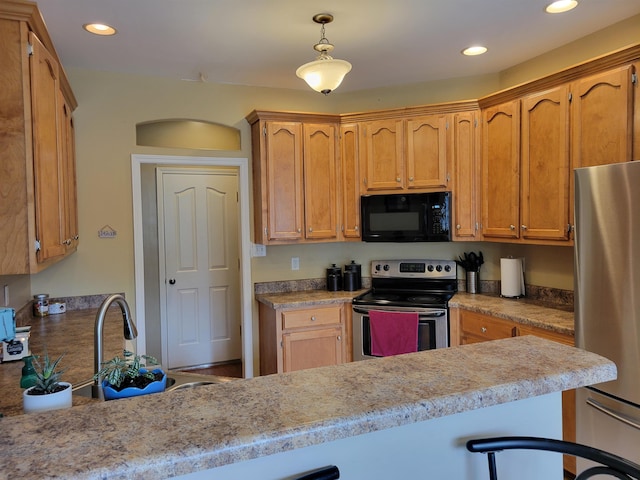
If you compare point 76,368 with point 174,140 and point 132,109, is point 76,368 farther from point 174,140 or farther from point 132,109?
point 174,140

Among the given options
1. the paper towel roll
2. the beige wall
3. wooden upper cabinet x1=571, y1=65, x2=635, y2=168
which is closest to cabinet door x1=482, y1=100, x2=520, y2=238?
the paper towel roll

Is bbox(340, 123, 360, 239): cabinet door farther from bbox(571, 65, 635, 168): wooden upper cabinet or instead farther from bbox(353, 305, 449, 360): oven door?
bbox(571, 65, 635, 168): wooden upper cabinet

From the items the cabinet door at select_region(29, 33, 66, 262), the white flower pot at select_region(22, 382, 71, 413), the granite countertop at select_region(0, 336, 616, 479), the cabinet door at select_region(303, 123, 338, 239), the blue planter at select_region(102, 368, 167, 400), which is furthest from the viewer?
the cabinet door at select_region(303, 123, 338, 239)

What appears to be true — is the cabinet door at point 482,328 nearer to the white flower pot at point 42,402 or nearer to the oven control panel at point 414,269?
the oven control panel at point 414,269

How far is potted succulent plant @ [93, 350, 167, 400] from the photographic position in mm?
1216

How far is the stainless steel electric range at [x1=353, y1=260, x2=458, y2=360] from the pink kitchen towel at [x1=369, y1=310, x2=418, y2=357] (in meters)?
0.05

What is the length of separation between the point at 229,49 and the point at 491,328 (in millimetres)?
2572

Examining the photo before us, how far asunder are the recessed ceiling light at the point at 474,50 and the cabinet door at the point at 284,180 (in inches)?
53.3

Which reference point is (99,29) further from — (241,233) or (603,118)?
(603,118)

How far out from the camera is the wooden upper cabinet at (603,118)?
7.93ft

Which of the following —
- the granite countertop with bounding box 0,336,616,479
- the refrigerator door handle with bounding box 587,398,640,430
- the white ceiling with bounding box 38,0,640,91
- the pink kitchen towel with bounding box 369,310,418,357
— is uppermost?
the white ceiling with bounding box 38,0,640,91

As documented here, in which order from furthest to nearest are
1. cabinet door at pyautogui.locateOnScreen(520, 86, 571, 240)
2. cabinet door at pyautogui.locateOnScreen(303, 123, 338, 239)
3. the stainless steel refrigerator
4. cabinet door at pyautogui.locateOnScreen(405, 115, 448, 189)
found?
1. cabinet door at pyautogui.locateOnScreen(303, 123, 338, 239)
2. cabinet door at pyautogui.locateOnScreen(405, 115, 448, 189)
3. cabinet door at pyautogui.locateOnScreen(520, 86, 571, 240)
4. the stainless steel refrigerator

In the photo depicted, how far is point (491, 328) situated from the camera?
3037 mm

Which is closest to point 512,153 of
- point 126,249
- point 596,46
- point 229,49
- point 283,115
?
point 596,46
